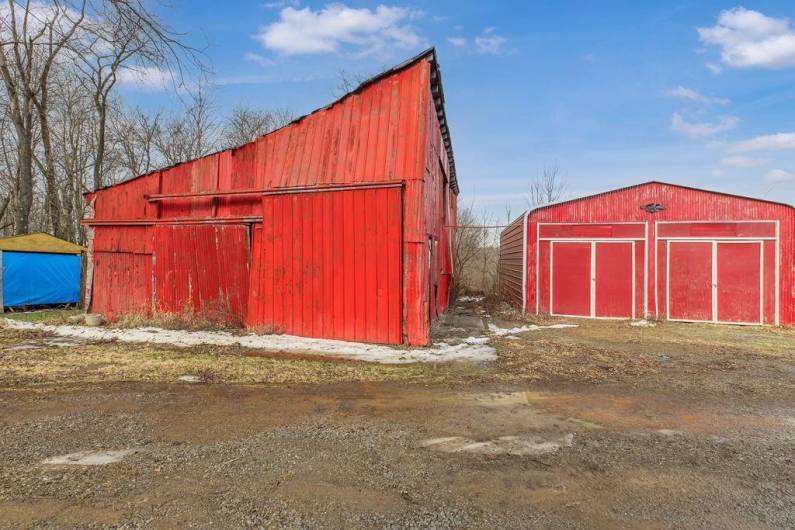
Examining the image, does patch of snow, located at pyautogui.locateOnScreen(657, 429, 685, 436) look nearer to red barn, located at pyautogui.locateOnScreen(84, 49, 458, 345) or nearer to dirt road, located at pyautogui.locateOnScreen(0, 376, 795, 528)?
dirt road, located at pyautogui.locateOnScreen(0, 376, 795, 528)

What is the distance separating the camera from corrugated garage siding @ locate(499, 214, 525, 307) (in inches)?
560

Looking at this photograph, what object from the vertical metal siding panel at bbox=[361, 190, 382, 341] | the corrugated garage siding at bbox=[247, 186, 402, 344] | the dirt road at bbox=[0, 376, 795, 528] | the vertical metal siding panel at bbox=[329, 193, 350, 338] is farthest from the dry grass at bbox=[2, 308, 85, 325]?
the vertical metal siding panel at bbox=[361, 190, 382, 341]

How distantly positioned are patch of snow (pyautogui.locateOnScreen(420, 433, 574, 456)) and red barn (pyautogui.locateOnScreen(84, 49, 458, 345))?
4.32 metres

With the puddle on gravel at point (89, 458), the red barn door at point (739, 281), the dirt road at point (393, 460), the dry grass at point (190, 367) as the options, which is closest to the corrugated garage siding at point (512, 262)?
the red barn door at point (739, 281)

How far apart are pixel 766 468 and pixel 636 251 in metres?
10.3

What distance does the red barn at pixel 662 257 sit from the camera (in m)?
11.8

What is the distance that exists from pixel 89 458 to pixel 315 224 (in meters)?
6.05

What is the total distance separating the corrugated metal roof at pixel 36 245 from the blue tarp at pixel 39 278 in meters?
0.14

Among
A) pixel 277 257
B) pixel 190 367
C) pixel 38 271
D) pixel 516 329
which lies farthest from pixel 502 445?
pixel 38 271

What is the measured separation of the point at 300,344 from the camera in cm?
831

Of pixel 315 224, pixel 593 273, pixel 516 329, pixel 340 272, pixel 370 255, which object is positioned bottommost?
pixel 516 329

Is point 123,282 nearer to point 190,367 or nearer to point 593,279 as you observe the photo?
point 190,367

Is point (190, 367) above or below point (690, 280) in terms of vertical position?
below

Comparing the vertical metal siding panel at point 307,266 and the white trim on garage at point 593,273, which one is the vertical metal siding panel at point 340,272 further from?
the white trim on garage at point 593,273
